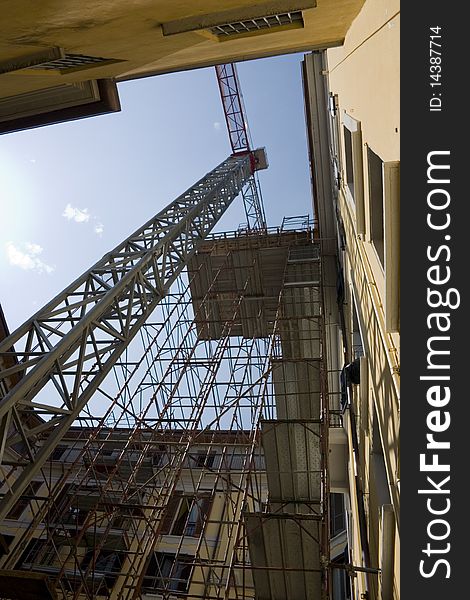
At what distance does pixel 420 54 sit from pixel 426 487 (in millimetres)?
3163

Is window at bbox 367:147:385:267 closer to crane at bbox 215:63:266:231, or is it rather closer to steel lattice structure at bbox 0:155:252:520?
steel lattice structure at bbox 0:155:252:520

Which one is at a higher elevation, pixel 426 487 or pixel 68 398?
pixel 68 398

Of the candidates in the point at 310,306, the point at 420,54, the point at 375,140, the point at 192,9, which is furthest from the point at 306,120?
the point at 420,54

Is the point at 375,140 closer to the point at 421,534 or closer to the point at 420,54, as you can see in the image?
the point at 420,54

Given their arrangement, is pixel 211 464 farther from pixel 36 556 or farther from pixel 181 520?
pixel 36 556

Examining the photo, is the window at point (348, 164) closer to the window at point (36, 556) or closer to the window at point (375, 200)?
the window at point (375, 200)

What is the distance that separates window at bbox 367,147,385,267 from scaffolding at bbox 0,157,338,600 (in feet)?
20.3

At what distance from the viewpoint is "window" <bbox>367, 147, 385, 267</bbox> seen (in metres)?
6.22

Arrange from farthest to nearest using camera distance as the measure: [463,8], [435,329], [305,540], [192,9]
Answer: [305,540] → [192,9] → [435,329] → [463,8]

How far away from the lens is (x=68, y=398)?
9.48 metres

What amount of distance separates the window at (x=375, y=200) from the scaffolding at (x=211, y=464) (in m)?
6.19

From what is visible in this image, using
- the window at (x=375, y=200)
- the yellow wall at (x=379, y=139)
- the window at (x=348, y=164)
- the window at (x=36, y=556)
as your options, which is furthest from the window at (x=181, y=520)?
the window at (x=375, y=200)

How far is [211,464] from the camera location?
24.0 m

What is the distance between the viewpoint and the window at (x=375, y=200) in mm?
6219
